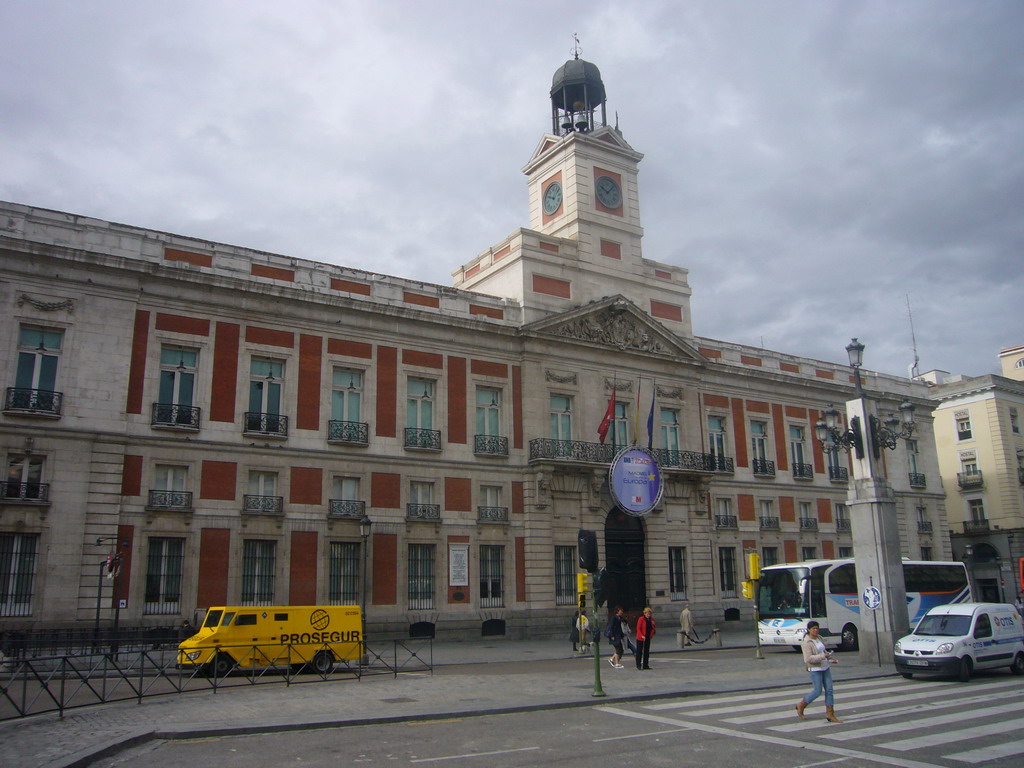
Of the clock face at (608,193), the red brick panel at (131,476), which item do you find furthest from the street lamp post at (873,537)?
the red brick panel at (131,476)

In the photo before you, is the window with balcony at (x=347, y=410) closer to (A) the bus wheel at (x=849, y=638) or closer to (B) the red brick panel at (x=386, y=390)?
(B) the red brick panel at (x=386, y=390)

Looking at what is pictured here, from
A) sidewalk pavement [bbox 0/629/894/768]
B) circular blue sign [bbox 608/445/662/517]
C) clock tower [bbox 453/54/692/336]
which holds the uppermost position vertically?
clock tower [bbox 453/54/692/336]

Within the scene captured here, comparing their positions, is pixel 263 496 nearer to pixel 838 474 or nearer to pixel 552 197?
pixel 552 197

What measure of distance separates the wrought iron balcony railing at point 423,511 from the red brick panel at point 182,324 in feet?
32.3

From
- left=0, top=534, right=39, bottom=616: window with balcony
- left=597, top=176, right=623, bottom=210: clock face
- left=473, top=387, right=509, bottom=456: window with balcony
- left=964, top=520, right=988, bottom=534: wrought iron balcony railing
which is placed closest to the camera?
Answer: left=0, top=534, right=39, bottom=616: window with balcony

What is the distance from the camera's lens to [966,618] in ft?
66.8

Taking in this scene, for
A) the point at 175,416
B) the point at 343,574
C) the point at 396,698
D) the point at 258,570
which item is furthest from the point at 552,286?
the point at 396,698

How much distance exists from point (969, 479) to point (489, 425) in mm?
39562

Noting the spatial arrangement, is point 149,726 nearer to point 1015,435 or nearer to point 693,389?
point 693,389

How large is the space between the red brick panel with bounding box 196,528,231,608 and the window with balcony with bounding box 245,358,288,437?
12.4 feet

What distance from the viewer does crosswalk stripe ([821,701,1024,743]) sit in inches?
523

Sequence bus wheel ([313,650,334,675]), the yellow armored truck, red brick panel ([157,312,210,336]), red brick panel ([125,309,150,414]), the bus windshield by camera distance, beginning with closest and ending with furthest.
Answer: the yellow armored truck → bus wheel ([313,650,334,675]) → red brick panel ([125,309,150,414]) → the bus windshield → red brick panel ([157,312,210,336])

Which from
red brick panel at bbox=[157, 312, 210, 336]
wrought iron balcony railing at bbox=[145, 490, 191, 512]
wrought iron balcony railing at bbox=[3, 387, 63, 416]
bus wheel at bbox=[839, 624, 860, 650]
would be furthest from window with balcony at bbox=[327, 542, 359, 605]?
bus wheel at bbox=[839, 624, 860, 650]

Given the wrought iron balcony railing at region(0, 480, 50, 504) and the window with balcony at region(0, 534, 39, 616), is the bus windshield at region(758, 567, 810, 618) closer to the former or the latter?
the window with balcony at region(0, 534, 39, 616)
